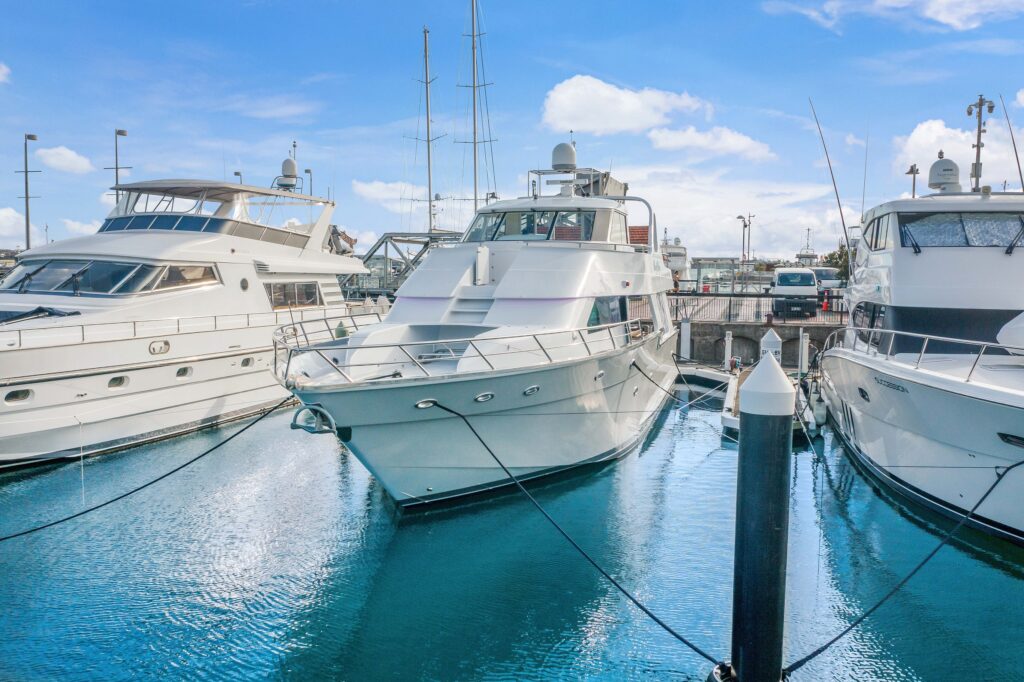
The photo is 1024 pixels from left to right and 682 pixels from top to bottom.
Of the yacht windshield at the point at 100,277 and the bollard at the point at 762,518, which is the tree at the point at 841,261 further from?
the bollard at the point at 762,518

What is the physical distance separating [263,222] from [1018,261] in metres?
15.0

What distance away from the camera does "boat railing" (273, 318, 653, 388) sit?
27.9ft

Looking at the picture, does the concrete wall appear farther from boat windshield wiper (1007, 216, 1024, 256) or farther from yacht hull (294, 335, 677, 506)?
yacht hull (294, 335, 677, 506)

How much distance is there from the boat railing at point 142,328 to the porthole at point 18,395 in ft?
2.33

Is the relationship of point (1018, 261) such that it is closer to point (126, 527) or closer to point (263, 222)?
point (126, 527)

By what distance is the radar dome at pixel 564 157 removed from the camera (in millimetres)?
14664

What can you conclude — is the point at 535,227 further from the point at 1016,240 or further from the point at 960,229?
the point at 1016,240

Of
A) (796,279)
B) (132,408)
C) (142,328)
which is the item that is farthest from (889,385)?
(796,279)

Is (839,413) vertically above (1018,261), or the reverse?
(1018,261)

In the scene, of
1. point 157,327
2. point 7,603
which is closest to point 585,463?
point 7,603

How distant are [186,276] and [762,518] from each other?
12.9m

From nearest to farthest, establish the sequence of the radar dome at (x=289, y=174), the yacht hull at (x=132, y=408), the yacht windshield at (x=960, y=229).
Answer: the yacht windshield at (x=960, y=229)
the yacht hull at (x=132, y=408)
the radar dome at (x=289, y=174)

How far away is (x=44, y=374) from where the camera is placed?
11.3 meters

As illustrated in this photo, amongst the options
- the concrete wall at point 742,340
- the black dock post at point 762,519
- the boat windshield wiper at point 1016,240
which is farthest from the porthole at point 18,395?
the concrete wall at point 742,340
